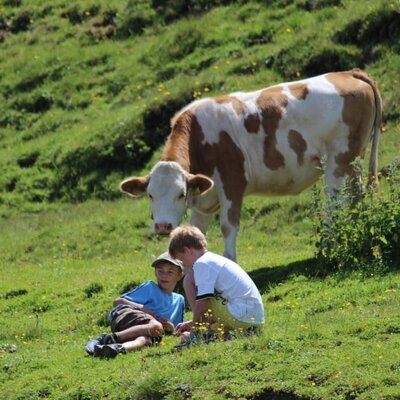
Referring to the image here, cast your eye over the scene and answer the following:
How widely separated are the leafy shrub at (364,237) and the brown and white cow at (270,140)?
1.42m

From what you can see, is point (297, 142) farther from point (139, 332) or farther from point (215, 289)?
point (215, 289)

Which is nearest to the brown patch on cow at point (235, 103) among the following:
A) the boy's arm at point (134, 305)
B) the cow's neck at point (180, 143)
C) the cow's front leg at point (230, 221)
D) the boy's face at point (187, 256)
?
the cow's neck at point (180, 143)

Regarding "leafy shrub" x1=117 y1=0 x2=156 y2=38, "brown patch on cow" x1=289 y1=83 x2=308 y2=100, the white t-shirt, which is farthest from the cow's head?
"leafy shrub" x1=117 y1=0 x2=156 y2=38

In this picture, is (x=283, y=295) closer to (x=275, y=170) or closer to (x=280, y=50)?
(x=275, y=170)

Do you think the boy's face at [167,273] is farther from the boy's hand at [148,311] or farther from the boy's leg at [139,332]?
the boy's leg at [139,332]

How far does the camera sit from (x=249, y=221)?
794 inches

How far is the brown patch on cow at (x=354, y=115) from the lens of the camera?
1653 cm

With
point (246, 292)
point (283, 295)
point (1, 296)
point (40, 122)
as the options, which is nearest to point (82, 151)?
point (40, 122)

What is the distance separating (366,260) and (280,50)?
12.5 metres

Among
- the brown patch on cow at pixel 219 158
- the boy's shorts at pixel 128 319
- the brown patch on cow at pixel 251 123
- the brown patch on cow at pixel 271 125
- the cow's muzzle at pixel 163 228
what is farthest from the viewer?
the brown patch on cow at pixel 271 125

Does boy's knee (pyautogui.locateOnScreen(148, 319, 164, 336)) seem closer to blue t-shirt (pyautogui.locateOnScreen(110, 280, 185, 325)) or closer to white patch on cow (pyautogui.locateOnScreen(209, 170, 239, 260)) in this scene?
blue t-shirt (pyautogui.locateOnScreen(110, 280, 185, 325))

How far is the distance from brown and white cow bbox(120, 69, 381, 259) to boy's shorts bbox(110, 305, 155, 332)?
3.97m

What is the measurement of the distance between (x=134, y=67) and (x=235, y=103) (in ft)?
40.4

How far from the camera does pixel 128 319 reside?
11.6 metres
